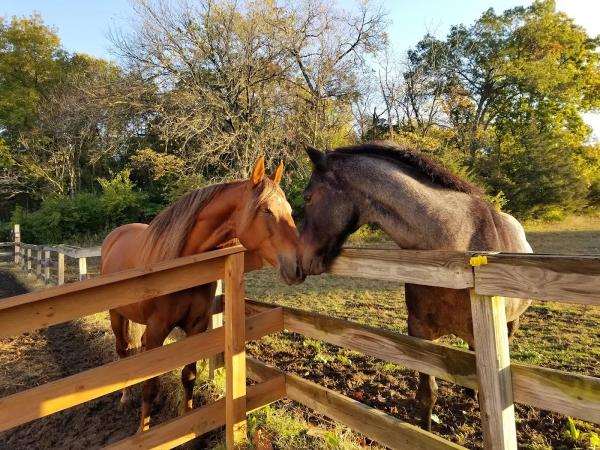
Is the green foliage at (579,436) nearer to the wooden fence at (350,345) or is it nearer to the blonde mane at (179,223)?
the wooden fence at (350,345)

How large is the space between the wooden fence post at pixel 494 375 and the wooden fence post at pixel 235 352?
1349mm

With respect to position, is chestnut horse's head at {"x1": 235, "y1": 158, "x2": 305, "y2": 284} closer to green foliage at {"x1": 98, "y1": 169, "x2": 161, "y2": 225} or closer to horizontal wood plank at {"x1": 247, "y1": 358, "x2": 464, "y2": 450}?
horizontal wood plank at {"x1": 247, "y1": 358, "x2": 464, "y2": 450}

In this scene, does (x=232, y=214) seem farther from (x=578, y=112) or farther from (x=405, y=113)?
(x=578, y=112)

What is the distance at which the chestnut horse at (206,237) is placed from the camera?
244 cm

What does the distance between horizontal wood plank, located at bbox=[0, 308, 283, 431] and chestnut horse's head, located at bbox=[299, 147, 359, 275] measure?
2.20ft

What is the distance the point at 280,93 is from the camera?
1789 cm

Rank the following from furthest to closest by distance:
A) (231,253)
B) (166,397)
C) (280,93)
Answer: (280,93), (166,397), (231,253)

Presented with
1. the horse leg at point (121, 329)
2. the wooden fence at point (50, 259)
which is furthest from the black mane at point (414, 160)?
the wooden fence at point (50, 259)

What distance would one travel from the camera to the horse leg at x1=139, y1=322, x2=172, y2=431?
9.07ft

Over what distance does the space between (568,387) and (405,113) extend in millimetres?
23555

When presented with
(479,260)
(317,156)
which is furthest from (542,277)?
(317,156)

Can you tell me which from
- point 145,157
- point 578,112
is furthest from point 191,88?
point 578,112

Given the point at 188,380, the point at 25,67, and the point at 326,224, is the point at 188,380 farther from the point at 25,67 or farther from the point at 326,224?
the point at 25,67

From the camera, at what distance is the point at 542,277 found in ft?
4.68
